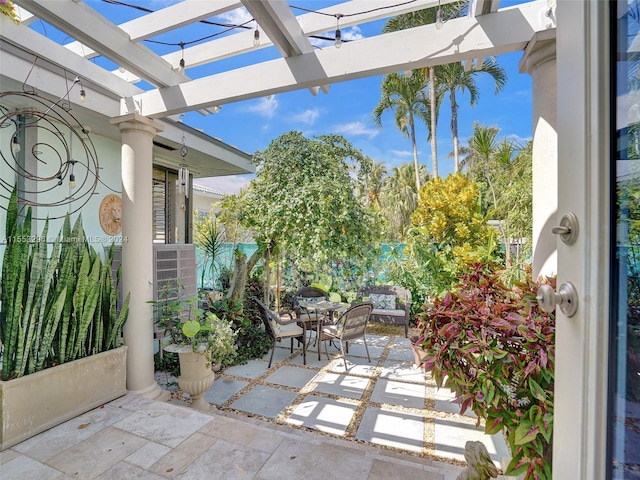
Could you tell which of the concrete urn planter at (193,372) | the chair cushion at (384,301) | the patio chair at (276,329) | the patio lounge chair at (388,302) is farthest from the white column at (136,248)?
the chair cushion at (384,301)

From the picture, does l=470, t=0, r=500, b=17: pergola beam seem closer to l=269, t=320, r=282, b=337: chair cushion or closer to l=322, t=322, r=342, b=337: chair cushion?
l=322, t=322, r=342, b=337: chair cushion

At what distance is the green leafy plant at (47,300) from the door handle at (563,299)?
9.80ft

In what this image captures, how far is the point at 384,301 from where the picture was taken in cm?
581

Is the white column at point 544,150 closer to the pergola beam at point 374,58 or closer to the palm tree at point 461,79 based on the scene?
the pergola beam at point 374,58

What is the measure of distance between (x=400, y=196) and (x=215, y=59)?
14.9 metres

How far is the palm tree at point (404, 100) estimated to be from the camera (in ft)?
37.1

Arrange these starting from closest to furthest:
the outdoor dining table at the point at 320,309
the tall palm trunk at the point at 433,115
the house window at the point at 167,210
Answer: the outdoor dining table at the point at 320,309
the house window at the point at 167,210
the tall palm trunk at the point at 433,115

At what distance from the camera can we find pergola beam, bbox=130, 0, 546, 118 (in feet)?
6.35

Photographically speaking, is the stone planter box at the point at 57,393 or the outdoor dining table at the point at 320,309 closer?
the stone planter box at the point at 57,393

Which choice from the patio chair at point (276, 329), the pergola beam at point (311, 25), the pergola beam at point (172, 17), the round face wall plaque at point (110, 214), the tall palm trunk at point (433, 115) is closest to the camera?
the pergola beam at point (172, 17)

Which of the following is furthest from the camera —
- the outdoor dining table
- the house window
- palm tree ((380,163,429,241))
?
palm tree ((380,163,429,241))

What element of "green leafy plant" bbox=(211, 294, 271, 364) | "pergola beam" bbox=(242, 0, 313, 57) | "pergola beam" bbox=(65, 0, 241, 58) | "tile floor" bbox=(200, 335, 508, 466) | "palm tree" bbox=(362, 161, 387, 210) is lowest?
"tile floor" bbox=(200, 335, 508, 466)

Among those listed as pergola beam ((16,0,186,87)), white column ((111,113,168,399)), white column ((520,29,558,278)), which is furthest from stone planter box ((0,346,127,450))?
white column ((520,29,558,278))

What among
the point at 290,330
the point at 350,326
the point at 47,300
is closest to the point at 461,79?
the point at 350,326
